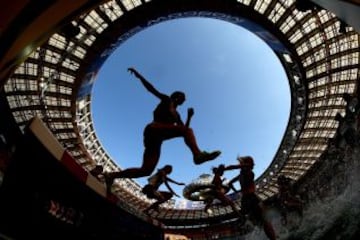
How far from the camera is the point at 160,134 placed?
6.72 meters

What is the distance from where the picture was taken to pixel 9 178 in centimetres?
312

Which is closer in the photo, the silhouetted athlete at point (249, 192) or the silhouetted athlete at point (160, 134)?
the silhouetted athlete at point (160, 134)

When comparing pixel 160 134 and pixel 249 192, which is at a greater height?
pixel 160 134

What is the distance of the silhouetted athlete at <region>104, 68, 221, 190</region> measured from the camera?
6.48 metres

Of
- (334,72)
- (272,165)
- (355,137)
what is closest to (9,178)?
(355,137)

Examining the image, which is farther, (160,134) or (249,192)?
(249,192)

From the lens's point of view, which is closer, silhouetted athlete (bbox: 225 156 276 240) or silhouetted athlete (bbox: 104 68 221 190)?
silhouetted athlete (bbox: 104 68 221 190)

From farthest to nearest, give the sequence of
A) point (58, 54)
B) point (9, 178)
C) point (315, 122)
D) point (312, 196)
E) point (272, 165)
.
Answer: point (272, 165) < point (315, 122) < point (58, 54) < point (312, 196) < point (9, 178)

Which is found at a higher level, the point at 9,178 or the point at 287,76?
the point at 287,76

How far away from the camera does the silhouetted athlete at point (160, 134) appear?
21.2ft

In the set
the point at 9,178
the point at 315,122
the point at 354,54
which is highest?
the point at 354,54

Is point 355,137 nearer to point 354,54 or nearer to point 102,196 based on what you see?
point 102,196

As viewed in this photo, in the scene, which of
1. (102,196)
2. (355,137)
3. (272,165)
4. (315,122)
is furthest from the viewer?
(272,165)

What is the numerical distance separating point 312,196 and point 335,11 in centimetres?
1051
